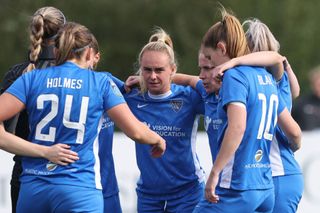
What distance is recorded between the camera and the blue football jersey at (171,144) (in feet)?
23.5

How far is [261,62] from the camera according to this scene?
6.36 metres

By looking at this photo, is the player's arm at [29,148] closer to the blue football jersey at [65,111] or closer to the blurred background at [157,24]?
the blue football jersey at [65,111]

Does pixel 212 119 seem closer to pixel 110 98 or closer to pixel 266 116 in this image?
pixel 266 116

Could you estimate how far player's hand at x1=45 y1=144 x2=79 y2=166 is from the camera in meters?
6.01

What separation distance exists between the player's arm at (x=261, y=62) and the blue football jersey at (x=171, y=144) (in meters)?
0.77

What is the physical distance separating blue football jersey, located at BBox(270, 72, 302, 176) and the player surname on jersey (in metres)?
1.45

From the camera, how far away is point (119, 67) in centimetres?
2294

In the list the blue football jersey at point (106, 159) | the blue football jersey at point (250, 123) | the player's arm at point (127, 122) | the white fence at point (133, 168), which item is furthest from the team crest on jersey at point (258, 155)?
the white fence at point (133, 168)

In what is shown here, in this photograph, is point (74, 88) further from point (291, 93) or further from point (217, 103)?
point (291, 93)

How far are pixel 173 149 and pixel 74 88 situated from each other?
134 centimetres

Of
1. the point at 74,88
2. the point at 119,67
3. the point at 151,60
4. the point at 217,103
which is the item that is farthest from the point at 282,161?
the point at 119,67

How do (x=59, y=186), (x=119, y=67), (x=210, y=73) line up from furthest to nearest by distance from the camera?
(x=119, y=67) → (x=210, y=73) → (x=59, y=186)

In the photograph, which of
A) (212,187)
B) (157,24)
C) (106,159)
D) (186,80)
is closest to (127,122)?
(212,187)

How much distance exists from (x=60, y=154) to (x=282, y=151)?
161 cm
